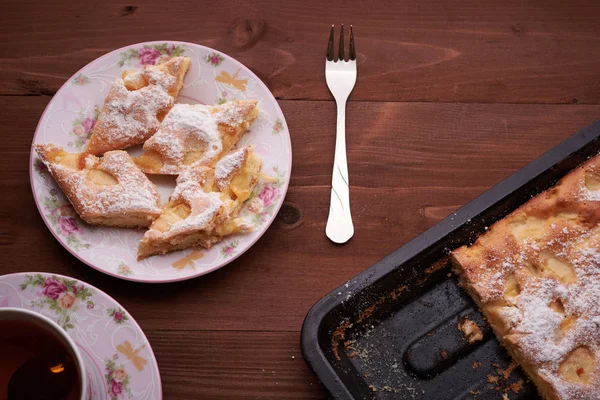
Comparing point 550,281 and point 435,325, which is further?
point 435,325

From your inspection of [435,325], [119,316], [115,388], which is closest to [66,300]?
[119,316]

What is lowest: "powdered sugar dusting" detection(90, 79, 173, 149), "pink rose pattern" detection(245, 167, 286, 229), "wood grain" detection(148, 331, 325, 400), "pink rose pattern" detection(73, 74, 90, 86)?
"wood grain" detection(148, 331, 325, 400)

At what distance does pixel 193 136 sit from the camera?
1799mm

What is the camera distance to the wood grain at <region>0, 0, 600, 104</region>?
6.43 feet

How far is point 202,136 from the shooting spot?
1.79 m

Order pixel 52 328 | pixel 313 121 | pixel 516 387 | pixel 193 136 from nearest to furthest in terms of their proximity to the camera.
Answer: pixel 52 328 → pixel 516 387 → pixel 193 136 → pixel 313 121

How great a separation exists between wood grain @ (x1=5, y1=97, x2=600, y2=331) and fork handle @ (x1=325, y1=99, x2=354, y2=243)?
3 cm

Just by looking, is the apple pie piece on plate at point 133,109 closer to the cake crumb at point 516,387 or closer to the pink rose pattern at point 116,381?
the pink rose pattern at point 116,381

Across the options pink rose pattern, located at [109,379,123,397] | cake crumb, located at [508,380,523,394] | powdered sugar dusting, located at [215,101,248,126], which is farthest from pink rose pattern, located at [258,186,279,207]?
cake crumb, located at [508,380,523,394]

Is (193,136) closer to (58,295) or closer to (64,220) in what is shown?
(64,220)

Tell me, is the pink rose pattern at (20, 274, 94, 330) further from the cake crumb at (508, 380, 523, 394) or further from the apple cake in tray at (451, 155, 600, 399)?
the cake crumb at (508, 380, 523, 394)

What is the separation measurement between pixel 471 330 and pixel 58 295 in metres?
1.10

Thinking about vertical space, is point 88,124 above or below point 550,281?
above

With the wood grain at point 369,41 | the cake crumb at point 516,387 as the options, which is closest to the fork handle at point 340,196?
the wood grain at point 369,41
